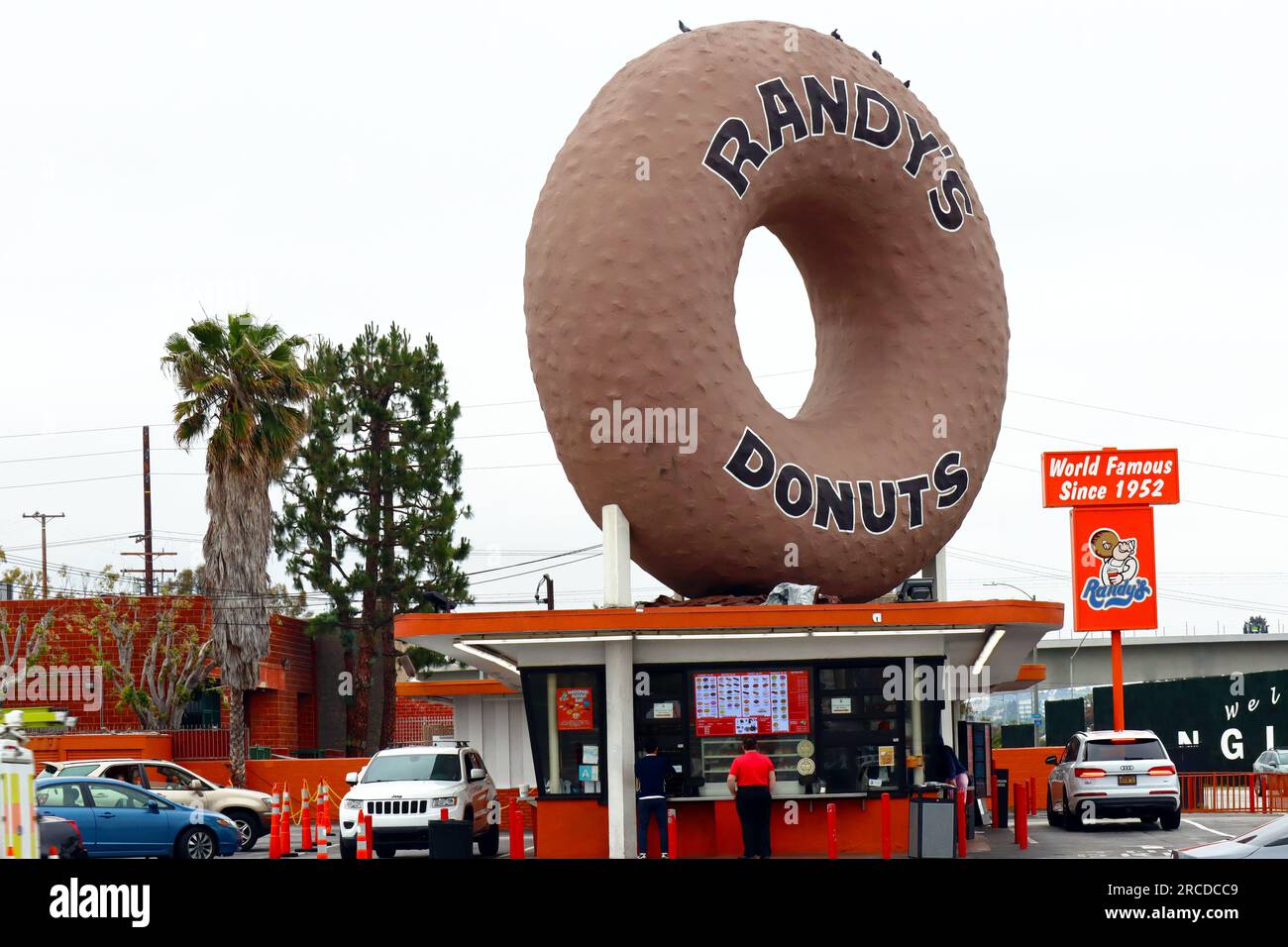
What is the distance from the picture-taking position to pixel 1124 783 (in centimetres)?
2553

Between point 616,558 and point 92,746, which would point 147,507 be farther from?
point 616,558


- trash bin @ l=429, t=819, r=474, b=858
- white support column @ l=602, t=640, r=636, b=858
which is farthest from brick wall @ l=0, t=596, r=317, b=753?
white support column @ l=602, t=640, r=636, b=858

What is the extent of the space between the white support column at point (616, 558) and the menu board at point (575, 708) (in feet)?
4.81

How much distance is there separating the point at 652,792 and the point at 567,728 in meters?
1.65

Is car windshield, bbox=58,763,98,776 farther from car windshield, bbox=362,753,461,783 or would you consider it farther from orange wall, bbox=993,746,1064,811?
orange wall, bbox=993,746,1064,811

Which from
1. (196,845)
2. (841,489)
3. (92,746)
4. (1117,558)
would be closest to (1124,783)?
(1117,558)

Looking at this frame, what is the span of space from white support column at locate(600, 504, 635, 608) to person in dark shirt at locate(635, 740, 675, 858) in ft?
5.90

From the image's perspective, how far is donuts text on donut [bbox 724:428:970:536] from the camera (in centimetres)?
1803

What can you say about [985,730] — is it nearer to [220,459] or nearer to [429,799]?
[429,799]

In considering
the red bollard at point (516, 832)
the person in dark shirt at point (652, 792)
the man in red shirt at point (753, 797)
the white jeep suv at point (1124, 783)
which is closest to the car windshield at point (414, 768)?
the red bollard at point (516, 832)

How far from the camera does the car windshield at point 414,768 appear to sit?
23566mm
